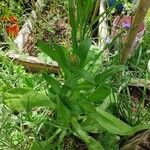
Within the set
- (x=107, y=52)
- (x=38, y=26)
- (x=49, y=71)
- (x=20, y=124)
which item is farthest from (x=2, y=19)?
(x=20, y=124)

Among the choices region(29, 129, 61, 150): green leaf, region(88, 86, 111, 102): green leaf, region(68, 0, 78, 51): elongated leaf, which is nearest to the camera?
region(68, 0, 78, 51): elongated leaf

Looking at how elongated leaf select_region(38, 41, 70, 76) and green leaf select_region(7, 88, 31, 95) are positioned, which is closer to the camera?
elongated leaf select_region(38, 41, 70, 76)

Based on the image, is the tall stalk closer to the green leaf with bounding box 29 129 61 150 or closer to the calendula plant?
the calendula plant

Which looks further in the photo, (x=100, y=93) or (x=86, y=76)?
(x=100, y=93)

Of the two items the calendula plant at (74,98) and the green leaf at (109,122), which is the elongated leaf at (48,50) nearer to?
the calendula plant at (74,98)

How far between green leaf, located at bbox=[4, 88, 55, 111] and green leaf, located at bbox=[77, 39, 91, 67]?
230mm

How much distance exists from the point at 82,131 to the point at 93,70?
1.09ft

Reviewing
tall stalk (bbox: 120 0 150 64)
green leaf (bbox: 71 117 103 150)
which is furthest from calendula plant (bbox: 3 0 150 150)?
tall stalk (bbox: 120 0 150 64)

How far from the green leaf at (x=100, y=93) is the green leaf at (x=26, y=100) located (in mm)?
164

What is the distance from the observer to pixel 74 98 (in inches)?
61.0

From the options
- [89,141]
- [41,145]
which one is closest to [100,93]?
[89,141]

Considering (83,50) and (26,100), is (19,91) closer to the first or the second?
(26,100)

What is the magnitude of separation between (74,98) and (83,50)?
232 millimetres

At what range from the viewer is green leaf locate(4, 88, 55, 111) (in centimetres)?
154
